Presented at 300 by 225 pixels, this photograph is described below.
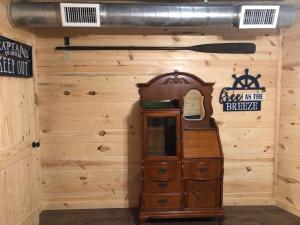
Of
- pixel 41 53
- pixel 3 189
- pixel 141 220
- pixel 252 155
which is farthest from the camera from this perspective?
pixel 252 155

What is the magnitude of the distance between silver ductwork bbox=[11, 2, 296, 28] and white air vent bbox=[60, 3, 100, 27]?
0.05 metres

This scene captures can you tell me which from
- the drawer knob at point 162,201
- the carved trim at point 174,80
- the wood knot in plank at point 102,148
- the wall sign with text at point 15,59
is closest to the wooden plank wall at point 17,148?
the wall sign with text at point 15,59

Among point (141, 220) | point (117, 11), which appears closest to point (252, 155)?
point (141, 220)

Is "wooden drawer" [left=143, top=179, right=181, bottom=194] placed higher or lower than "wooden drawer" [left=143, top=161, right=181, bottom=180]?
lower

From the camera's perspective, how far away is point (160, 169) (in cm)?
265

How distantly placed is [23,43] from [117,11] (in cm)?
90

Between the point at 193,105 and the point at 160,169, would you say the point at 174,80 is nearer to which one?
the point at 193,105

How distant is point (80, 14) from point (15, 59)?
2.19 ft

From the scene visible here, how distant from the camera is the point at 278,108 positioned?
310 cm

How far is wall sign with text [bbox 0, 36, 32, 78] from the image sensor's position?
7.06 ft

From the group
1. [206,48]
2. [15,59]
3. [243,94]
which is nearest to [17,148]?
[15,59]

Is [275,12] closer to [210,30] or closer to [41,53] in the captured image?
[210,30]

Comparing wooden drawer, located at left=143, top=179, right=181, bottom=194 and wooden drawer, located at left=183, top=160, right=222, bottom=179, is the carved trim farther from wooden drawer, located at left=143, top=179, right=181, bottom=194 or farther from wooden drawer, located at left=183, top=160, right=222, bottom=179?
wooden drawer, located at left=143, top=179, right=181, bottom=194

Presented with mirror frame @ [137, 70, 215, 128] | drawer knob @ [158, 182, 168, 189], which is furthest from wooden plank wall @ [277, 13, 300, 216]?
drawer knob @ [158, 182, 168, 189]
